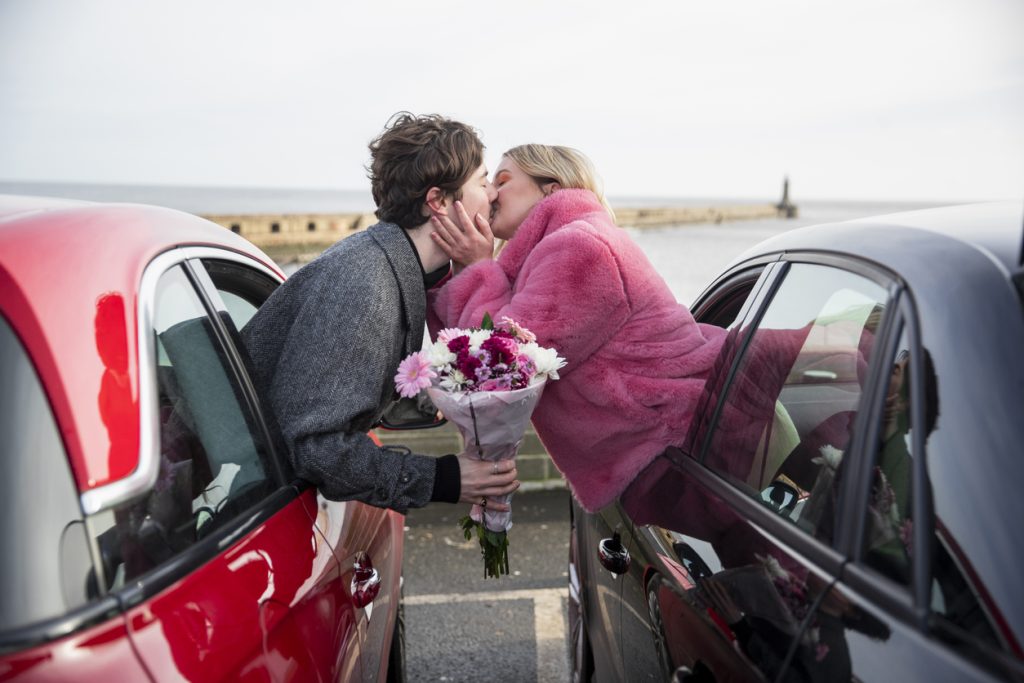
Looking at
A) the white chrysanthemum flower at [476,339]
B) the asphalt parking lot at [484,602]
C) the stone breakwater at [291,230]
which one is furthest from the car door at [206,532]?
the stone breakwater at [291,230]

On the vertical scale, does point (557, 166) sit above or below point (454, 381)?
above

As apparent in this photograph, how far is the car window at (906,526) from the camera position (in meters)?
1.11

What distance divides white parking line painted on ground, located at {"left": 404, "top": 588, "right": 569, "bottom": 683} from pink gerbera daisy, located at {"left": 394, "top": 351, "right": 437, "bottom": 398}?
1991 mm

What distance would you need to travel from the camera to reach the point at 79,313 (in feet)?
4.48

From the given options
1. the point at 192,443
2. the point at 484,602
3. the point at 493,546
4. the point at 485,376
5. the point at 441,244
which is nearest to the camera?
the point at 192,443

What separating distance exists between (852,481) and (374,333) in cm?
128

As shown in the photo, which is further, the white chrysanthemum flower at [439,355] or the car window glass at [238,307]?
the car window glass at [238,307]

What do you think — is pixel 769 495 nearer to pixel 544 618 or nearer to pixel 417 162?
pixel 417 162

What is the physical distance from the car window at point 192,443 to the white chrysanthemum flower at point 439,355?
1.55 ft

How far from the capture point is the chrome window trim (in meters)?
1.27

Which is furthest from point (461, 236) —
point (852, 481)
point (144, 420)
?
point (852, 481)

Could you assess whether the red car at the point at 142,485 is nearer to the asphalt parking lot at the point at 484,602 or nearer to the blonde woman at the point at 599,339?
the blonde woman at the point at 599,339

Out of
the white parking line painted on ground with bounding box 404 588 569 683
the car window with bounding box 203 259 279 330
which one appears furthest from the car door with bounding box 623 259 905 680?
the white parking line painted on ground with bounding box 404 588 569 683

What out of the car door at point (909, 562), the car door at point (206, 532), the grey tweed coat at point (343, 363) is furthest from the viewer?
the grey tweed coat at point (343, 363)
